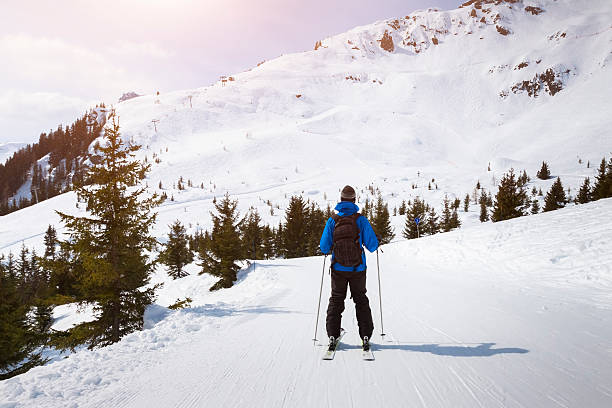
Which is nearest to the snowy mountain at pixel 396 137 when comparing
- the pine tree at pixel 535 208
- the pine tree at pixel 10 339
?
the pine tree at pixel 535 208

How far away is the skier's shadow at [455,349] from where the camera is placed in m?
3.96

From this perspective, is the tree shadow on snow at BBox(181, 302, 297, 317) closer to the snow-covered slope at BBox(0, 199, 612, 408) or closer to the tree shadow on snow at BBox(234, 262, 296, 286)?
the snow-covered slope at BBox(0, 199, 612, 408)

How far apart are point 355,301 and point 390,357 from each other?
2.88 ft

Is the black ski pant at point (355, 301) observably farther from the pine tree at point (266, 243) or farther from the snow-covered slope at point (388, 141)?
the snow-covered slope at point (388, 141)

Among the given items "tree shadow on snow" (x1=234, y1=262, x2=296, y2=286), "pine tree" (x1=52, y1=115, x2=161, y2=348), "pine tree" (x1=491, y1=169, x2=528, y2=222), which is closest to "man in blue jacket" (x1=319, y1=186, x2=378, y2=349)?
"pine tree" (x1=52, y1=115, x2=161, y2=348)

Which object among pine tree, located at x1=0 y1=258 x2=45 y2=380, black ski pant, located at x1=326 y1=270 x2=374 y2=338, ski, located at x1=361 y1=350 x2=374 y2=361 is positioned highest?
black ski pant, located at x1=326 y1=270 x2=374 y2=338

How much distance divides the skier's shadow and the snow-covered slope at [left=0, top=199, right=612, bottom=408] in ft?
0.05

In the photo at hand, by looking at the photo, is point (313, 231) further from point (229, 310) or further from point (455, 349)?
point (455, 349)

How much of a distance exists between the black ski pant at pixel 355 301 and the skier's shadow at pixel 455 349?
50cm

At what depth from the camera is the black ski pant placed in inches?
160

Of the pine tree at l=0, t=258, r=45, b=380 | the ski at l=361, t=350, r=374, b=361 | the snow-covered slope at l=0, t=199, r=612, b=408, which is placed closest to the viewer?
the snow-covered slope at l=0, t=199, r=612, b=408

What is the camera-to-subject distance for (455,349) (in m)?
4.14

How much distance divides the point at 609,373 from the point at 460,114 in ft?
676

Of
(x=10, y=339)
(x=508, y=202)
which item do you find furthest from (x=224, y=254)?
(x=508, y=202)
